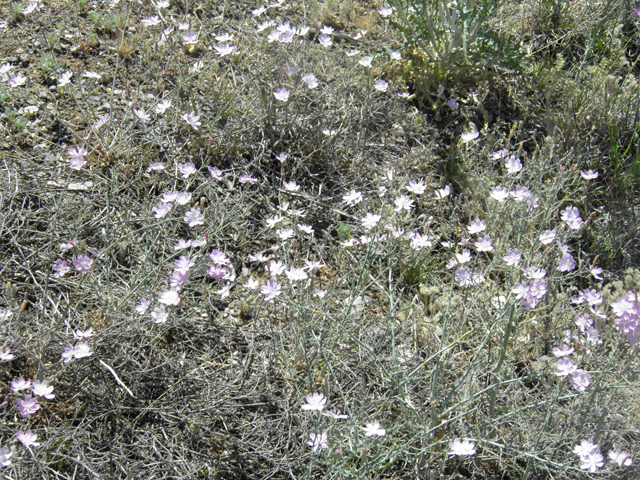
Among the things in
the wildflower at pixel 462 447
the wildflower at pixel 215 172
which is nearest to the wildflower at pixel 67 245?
the wildflower at pixel 215 172

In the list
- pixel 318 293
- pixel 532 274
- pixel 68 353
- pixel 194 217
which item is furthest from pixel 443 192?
pixel 68 353

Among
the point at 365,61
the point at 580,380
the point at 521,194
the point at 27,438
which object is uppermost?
the point at 365,61

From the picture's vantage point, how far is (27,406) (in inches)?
77.2

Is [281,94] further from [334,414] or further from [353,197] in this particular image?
[334,414]

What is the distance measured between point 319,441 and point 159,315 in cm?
83

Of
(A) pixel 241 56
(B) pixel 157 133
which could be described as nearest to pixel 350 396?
(B) pixel 157 133

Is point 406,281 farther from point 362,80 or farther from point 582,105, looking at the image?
point 582,105

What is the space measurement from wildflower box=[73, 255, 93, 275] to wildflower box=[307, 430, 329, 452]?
119 centimetres

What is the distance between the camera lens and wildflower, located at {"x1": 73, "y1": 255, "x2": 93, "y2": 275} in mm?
2354

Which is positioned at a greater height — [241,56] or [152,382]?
[241,56]

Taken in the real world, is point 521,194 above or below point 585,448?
above

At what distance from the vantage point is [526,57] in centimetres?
385

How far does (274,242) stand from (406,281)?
0.72 metres

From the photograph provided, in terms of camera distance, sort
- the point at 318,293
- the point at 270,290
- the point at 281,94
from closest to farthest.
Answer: the point at 270,290, the point at 318,293, the point at 281,94
